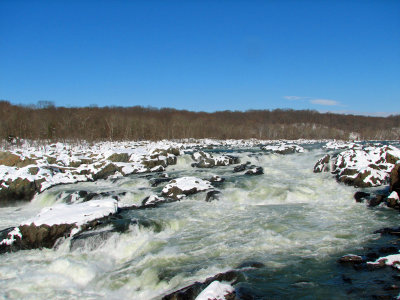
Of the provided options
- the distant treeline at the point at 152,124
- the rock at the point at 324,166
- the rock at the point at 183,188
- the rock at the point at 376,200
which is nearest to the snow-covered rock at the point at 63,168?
the rock at the point at 183,188

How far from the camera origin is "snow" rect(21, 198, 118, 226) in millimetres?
10977

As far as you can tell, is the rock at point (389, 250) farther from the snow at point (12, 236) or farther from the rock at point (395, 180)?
the snow at point (12, 236)

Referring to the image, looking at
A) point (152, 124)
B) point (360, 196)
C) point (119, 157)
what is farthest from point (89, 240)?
point (152, 124)

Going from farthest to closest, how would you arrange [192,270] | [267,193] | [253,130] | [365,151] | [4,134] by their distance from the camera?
[253,130]
[4,134]
[365,151]
[267,193]
[192,270]

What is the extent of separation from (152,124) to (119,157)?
54877 millimetres

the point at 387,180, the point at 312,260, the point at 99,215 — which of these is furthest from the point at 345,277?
the point at 387,180

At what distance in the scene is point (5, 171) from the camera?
20.5 meters

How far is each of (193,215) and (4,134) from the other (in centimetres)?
5420

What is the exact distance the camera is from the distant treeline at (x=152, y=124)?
204 ft

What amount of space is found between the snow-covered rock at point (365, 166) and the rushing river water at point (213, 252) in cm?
256

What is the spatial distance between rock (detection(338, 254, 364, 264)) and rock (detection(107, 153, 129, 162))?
22.7m

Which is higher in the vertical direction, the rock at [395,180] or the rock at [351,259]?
the rock at [395,180]

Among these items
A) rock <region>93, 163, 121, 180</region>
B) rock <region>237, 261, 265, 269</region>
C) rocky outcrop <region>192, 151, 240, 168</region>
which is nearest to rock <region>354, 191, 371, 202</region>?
rock <region>237, 261, 265, 269</region>

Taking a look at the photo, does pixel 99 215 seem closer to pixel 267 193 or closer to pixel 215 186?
pixel 215 186
